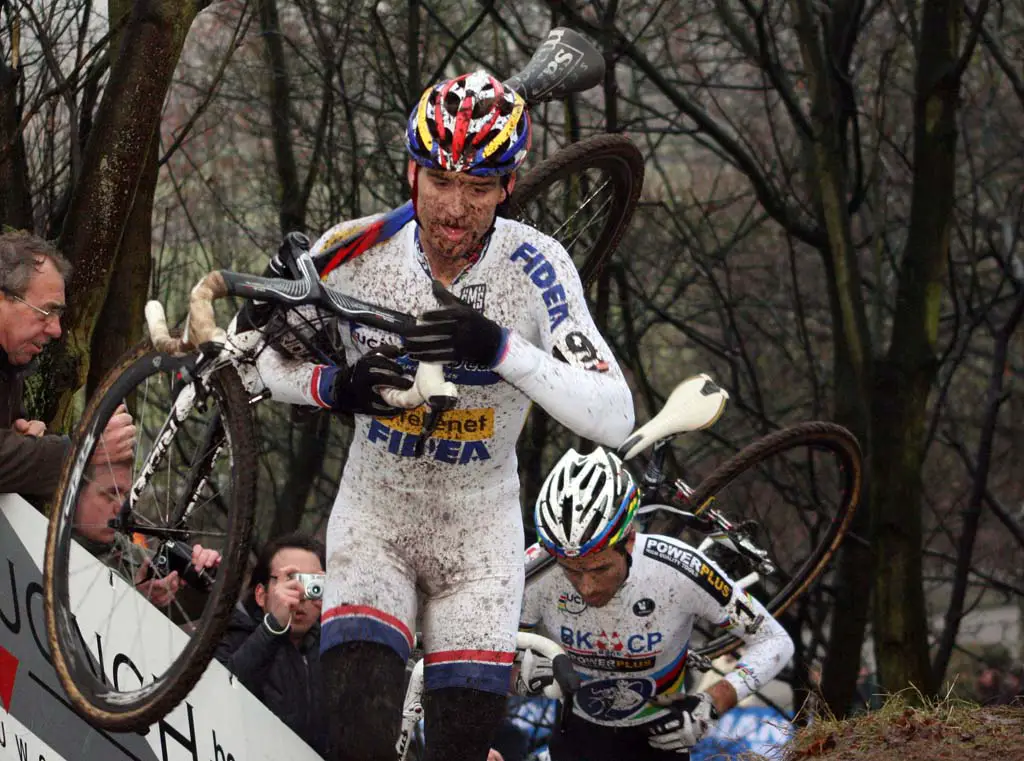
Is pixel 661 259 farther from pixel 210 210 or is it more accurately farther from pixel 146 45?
pixel 146 45

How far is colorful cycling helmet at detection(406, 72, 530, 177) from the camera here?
453cm

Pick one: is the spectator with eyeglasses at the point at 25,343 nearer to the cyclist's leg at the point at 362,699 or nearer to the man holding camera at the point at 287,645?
the man holding camera at the point at 287,645

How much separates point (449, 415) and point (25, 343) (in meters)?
1.79

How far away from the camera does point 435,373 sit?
14.2 feet

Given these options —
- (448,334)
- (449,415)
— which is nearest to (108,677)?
(449,415)

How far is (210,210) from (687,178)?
10889 mm

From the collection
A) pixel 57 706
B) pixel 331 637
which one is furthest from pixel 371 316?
pixel 57 706

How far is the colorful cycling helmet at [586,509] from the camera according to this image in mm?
6262

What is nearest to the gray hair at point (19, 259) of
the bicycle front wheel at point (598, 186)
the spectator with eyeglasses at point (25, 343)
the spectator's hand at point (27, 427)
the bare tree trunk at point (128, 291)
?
the spectator with eyeglasses at point (25, 343)

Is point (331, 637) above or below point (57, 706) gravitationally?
above

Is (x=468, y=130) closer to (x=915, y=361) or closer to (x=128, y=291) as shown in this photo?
(x=128, y=291)

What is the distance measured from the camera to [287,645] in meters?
5.64

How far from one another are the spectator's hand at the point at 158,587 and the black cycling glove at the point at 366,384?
101 centimetres

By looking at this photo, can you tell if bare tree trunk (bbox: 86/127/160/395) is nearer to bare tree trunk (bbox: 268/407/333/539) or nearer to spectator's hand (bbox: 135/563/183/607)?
spectator's hand (bbox: 135/563/183/607)
